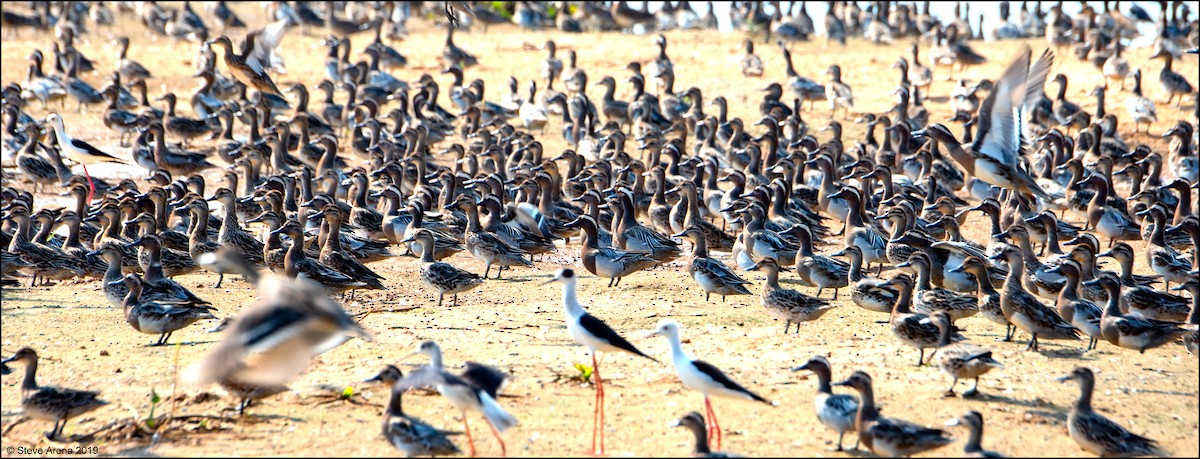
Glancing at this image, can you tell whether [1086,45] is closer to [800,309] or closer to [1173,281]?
[1173,281]

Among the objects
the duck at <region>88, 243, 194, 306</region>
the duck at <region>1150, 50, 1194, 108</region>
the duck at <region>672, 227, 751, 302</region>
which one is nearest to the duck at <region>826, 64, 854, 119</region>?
the duck at <region>1150, 50, 1194, 108</region>

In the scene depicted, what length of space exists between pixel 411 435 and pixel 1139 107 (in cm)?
2129

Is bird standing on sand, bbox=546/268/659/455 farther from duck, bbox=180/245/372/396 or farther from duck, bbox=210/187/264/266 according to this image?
duck, bbox=210/187/264/266

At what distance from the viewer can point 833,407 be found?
8375mm

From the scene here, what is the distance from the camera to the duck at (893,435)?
25.9 ft

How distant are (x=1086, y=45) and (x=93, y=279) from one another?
24349mm

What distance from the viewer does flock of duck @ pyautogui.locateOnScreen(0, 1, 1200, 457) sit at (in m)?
8.73

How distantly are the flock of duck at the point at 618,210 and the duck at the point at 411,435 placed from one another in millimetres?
17

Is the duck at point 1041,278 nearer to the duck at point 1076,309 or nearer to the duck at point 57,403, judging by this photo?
the duck at point 1076,309

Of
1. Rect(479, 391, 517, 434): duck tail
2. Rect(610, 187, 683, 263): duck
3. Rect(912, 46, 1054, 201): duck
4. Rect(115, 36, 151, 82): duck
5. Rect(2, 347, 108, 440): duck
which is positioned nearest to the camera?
Rect(479, 391, 517, 434): duck tail

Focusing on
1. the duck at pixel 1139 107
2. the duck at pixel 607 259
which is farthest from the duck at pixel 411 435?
the duck at pixel 1139 107

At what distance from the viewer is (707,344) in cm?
1101

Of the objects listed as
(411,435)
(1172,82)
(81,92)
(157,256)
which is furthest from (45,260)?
(1172,82)

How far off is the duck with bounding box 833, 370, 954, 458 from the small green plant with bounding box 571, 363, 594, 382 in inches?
90.6
